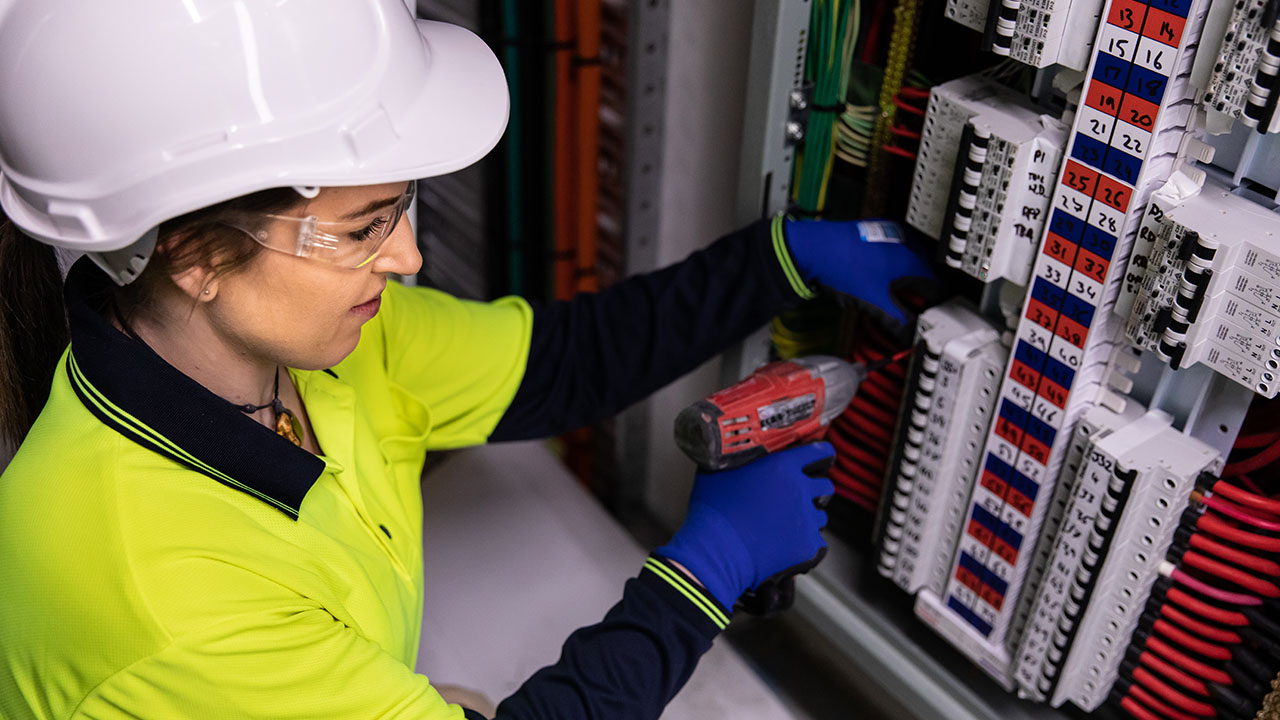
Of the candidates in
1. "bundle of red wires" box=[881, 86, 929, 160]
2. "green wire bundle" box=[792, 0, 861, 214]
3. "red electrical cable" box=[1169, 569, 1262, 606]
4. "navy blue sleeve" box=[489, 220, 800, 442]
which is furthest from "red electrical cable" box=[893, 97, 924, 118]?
"red electrical cable" box=[1169, 569, 1262, 606]

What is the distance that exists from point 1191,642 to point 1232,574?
→ 0.10 metres

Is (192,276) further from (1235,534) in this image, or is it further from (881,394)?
(1235,534)

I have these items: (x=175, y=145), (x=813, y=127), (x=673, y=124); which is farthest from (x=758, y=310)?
(x=175, y=145)

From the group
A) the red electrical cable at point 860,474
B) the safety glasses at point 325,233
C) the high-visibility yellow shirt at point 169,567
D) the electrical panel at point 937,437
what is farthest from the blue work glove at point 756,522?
the safety glasses at point 325,233

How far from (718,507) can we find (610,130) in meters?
0.89

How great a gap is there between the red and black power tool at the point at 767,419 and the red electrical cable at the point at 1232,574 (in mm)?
402

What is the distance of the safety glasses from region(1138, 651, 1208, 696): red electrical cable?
94 centimetres

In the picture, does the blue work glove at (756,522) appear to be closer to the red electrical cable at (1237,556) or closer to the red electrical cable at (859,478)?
the red electrical cable at (859,478)

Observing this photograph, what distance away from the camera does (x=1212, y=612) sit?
111cm

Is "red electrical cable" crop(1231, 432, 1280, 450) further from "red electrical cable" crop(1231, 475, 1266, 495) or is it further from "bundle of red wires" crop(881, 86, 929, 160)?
"bundle of red wires" crop(881, 86, 929, 160)

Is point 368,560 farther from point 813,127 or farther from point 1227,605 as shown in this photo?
point 1227,605

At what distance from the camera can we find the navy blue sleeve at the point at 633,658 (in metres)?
1.07

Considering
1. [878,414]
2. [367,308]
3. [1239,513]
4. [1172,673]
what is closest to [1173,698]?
[1172,673]

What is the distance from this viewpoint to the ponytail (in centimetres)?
102
